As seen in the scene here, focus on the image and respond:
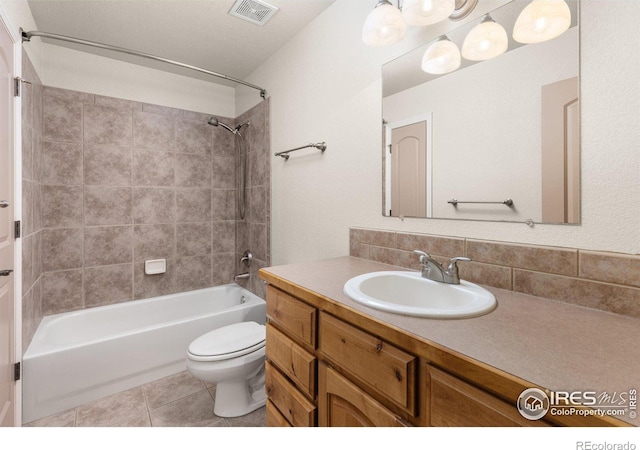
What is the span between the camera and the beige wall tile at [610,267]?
79 cm

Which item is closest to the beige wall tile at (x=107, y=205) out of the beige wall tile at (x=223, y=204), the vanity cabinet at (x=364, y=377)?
the beige wall tile at (x=223, y=204)

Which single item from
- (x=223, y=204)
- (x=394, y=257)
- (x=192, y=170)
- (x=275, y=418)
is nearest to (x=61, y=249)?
(x=192, y=170)

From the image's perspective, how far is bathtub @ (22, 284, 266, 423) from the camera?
1688 mm

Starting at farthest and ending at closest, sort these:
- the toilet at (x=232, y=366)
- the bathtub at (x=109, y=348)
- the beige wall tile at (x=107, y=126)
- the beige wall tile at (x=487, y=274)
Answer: the beige wall tile at (x=107, y=126)
the bathtub at (x=109, y=348)
the toilet at (x=232, y=366)
the beige wall tile at (x=487, y=274)

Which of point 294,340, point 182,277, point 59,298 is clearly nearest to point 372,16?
point 294,340

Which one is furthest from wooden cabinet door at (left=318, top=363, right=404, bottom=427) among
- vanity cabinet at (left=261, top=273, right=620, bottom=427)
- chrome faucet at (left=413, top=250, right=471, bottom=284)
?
chrome faucet at (left=413, top=250, right=471, bottom=284)

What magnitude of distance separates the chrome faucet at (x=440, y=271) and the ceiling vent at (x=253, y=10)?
70.2 inches

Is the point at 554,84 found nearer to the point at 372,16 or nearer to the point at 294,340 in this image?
the point at 372,16

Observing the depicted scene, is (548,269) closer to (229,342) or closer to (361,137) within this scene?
(361,137)

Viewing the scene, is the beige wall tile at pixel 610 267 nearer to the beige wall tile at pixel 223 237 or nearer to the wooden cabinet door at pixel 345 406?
the wooden cabinet door at pixel 345 406

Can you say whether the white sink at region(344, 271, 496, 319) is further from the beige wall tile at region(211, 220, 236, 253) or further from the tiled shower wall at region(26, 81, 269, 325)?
the beige wall tile at region(211, 220, 236, 253)

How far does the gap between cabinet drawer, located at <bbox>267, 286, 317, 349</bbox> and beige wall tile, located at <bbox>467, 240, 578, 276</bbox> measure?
68 cm

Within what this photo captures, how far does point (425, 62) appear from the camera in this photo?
1.30 metres

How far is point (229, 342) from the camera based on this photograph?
1716 mm
